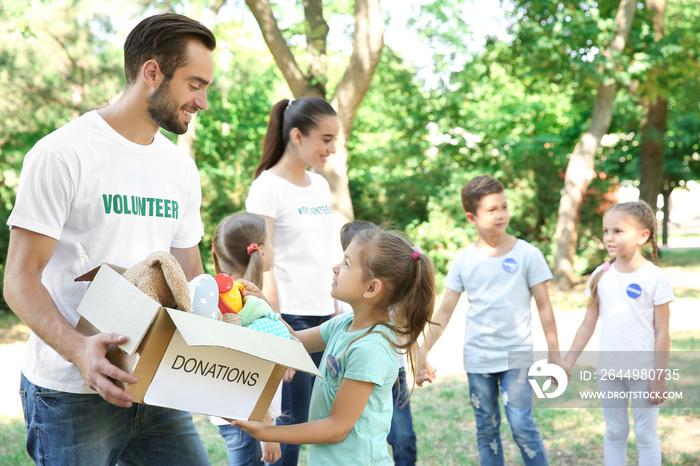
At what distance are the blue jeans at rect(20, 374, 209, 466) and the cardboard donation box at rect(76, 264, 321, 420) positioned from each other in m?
0.28

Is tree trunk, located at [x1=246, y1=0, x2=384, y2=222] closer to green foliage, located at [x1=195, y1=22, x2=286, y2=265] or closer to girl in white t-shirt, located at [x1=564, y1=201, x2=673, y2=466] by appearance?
green foliage, located at [x1=195, y1=22, x2=286, y2=265]

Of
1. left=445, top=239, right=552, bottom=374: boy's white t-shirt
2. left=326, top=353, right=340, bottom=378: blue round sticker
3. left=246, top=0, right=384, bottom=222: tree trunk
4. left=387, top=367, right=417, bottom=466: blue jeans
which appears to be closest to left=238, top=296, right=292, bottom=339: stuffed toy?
left=326, top=353, right=340, bottom=378: blue round sticker

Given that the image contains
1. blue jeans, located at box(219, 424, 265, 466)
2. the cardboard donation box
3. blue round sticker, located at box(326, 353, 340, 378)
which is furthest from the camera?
blue jeans, located at box(219, 424, 265, 466)

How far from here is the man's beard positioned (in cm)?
212

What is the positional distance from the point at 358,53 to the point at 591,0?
6428 millimetres

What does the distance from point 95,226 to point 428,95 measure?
1341 cm

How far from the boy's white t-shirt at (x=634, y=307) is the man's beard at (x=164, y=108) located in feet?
8.72

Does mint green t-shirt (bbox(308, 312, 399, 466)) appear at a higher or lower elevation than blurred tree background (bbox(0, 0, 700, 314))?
lower

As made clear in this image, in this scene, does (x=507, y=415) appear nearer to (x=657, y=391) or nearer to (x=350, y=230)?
(x=657, y=391)

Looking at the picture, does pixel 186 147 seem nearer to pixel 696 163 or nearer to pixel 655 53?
pixel 655 53

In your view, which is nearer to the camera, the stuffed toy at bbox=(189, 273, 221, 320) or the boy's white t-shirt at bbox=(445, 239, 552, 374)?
the stuffed toy at bbox=(189, 273, 221, 320)

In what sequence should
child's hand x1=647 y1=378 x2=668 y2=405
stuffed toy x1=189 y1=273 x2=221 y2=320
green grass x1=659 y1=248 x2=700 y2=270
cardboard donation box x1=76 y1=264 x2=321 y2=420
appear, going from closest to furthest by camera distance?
cardboard donation box x1=76 y1=264 x2=321 y2=420 → stuffed toy x1=189 y1=273 x2=221 y2=320 → child's hand x1=647 y1=378 x2=668 y2=405 → green grass x1=659 y1=248 x2=700 y2=270

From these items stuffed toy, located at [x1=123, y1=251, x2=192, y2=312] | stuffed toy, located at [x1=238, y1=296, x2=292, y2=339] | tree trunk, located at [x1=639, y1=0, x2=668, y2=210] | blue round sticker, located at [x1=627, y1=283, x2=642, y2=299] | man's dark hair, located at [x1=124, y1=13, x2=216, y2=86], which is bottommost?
stuffed toy, located at [x1=238, y1=296, x2=292, y2=339]

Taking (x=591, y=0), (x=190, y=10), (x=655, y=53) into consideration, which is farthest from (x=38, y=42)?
(x=655, y=53)
